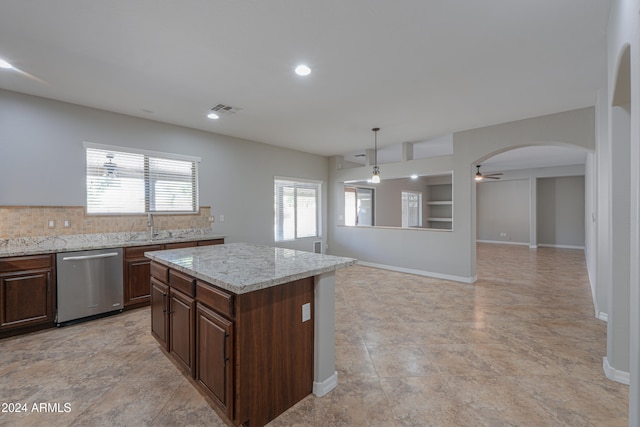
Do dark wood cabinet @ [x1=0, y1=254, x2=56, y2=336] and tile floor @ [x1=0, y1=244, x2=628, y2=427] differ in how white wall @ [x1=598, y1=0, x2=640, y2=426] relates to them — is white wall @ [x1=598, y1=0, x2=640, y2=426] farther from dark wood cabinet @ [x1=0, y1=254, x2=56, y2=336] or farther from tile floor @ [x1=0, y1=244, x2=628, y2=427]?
dark wood cabinet @ [x1=0, y1=254, x2=56, y2=336]

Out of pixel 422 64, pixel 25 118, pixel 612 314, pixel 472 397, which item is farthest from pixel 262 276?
pixel 25 118

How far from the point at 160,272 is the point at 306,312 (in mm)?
1421

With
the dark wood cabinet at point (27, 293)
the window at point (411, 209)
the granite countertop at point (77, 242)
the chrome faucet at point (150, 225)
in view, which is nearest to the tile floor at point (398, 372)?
the dark wood cabinet at point (27, 293)

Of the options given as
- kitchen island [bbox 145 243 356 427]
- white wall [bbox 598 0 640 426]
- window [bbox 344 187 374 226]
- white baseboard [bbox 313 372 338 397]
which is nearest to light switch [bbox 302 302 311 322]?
kitchen island [bbox 145 243 356 427]

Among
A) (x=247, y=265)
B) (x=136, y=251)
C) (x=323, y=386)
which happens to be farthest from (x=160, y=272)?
(x=323, y=386)

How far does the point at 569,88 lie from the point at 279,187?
4.95 metres

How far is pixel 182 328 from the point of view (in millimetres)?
2123

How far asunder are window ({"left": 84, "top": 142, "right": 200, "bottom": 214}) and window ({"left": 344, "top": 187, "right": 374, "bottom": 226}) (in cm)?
396

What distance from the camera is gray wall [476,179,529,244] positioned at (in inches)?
382

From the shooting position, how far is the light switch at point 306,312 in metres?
1.94

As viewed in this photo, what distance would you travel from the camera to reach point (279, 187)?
20.5ft

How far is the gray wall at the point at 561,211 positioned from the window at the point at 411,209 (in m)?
3.86

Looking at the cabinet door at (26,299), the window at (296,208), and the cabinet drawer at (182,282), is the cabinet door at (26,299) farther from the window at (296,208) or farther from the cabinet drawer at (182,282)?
the window at (296,208)

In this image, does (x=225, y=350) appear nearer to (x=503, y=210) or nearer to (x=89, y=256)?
(x=89, y=256)
